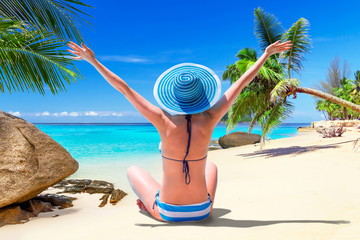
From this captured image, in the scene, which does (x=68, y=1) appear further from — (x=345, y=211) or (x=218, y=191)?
(x=345, y=211)

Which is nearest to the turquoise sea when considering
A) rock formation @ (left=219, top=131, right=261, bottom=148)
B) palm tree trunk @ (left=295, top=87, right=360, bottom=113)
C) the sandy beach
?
rock formation @ (left=219, top=131, right=261, bottom=148)

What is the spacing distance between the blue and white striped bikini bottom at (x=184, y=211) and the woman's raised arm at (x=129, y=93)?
791 millimetres

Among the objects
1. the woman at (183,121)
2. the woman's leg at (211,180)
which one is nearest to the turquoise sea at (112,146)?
the woman's leg at (211,180)

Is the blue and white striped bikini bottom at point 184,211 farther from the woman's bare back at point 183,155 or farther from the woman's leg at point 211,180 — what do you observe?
the woman's leg at point 211,180

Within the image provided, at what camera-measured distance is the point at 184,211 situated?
2400 mm

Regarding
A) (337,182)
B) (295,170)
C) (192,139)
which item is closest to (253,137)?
(295,170)

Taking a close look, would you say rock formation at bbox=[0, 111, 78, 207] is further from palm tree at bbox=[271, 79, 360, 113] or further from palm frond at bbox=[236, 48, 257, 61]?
palm frond at bbox=[236, 48, 257, 61]

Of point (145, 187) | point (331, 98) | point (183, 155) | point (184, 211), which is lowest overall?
point (184, 211)

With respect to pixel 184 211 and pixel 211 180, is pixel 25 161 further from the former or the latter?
pixel 211 180

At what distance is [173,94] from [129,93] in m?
0.37

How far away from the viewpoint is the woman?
2.20m

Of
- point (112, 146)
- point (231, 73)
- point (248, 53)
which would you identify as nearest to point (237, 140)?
point (231, 73)

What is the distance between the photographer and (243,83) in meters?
2.41

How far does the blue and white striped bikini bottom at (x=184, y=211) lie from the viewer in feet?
7.86
